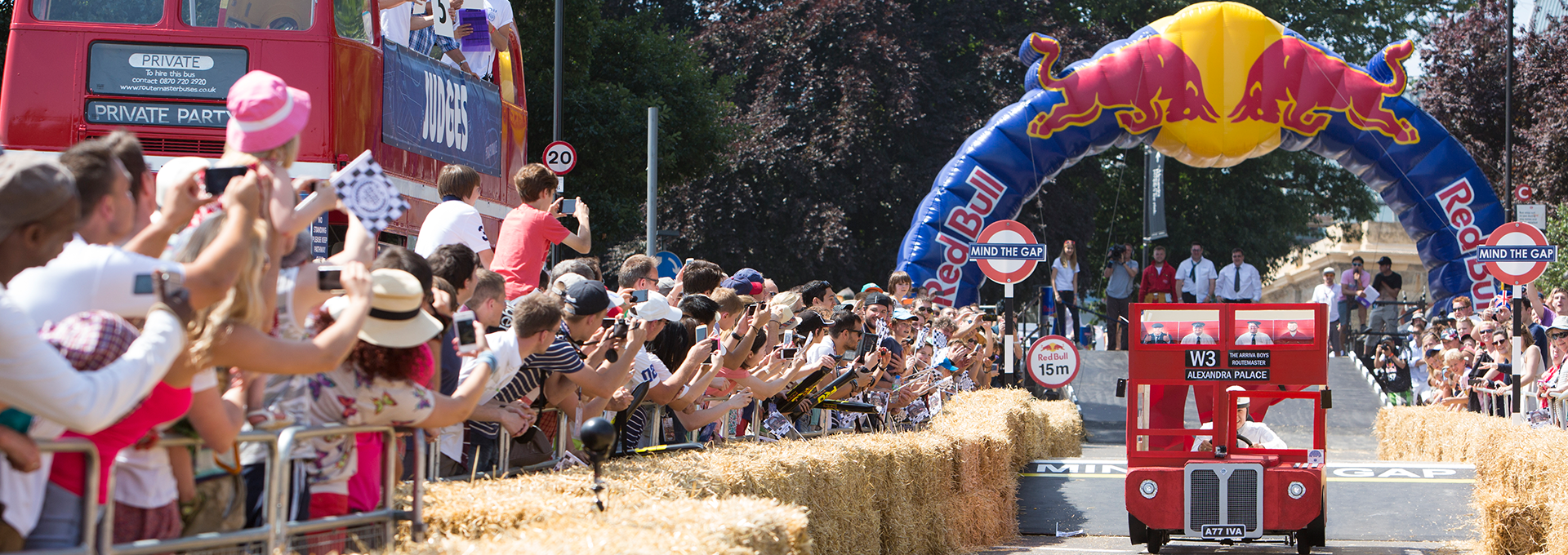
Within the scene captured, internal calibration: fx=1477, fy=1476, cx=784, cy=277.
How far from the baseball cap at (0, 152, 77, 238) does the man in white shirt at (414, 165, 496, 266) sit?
4.24m

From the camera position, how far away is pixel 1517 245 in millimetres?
15688

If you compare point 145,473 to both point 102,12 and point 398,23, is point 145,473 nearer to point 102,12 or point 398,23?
point 102,12

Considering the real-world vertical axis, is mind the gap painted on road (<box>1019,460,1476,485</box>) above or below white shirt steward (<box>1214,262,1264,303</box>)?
below

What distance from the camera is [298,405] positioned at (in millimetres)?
4543

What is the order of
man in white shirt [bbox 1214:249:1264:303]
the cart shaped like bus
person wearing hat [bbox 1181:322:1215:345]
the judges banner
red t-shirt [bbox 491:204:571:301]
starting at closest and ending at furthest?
1. red t-shirt [bbox 491:204:571:301]
2. the judges banner
3. the cart shaped like bus
4. person wearing hat [bbox 1181:322:1215:345]
5. man in white shirt [bbox 1214:249:1264:303]

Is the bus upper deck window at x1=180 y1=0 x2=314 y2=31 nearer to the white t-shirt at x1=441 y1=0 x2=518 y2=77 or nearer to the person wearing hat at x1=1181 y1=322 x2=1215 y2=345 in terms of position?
the white t-shirt at x1=441 y1=0 x2=518 y2=77

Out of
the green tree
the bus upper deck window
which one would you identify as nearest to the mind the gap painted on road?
the bus upper deck window

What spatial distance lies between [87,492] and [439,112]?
850 cm

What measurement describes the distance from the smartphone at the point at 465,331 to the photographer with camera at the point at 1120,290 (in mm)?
21411

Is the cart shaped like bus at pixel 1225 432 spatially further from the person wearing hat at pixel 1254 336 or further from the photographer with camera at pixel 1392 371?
the photographer with camera at pixel 1392 371

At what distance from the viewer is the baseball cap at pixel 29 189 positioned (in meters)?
3.22

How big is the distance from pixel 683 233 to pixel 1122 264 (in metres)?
9.35

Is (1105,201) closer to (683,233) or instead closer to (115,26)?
(683,233)

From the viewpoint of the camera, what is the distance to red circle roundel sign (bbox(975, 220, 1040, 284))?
17297 mm
